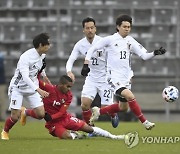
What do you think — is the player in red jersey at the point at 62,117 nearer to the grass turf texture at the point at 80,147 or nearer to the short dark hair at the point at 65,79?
the short dark hair at the point at 65,79

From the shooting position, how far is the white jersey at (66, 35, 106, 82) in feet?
46.5

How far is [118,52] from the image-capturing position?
13.2 meters

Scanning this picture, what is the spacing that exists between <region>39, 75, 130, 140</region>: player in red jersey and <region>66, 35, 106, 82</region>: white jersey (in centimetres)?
134

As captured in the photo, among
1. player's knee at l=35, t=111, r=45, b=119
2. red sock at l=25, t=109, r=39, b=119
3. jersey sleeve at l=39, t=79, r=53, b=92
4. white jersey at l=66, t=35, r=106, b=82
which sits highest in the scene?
white jersey at l=66, t=35, r=106, b=82

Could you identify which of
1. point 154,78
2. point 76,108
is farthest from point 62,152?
point 154,78

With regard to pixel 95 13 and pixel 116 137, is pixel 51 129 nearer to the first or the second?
pixel 116 137

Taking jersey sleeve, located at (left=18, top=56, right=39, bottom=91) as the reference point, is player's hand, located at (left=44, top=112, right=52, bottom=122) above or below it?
below

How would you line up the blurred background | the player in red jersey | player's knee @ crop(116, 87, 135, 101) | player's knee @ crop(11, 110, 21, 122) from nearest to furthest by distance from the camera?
the player in red jersey
player's knee @ crop(116, 87, 135, 101)
player's knee @ crop(11, 110, 21, 122)
the blurred background

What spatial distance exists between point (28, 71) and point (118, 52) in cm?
172

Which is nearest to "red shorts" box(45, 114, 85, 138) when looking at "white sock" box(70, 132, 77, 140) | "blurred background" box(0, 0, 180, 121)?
"white sock" box(70, 132, 77, 140)

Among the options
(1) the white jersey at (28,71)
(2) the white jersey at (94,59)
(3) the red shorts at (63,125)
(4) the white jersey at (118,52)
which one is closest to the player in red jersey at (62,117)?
(3) the red shorts at (63,125)

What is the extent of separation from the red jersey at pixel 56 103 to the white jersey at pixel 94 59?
129 centimetres

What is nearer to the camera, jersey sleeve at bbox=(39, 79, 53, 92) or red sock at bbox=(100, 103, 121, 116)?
jersey sleeve at bbox=(39, 79, 53, 92)

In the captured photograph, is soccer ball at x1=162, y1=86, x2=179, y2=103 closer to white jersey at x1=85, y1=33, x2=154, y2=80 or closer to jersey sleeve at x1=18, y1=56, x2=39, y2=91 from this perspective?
white jersey at x1=85, y1=33, x2=154, y2=80
